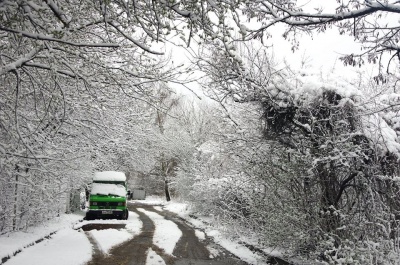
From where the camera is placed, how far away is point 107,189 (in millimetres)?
21156

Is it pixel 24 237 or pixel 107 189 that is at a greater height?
pixel 107 189

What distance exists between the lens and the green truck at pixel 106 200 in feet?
67.2

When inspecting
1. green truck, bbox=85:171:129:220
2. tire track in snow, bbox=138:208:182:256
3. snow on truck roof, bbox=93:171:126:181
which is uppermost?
snow on truck roof, bbox=93:171:126:181

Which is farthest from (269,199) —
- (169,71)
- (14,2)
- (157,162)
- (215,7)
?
(157,162)

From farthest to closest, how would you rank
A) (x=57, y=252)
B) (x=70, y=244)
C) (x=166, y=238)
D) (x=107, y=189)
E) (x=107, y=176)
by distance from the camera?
(x=107, y=176)
(x=107, y=189)
(x=166, y=238)
(x=70, y=244)
(x=57, y=252)

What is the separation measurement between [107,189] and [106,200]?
737 mm

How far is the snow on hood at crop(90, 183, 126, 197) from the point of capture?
20.9 metres

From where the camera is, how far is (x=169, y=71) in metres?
7.41

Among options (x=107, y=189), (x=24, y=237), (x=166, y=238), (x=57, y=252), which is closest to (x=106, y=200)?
(x=107, y=189)

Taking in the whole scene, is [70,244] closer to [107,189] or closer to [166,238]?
[166,238]

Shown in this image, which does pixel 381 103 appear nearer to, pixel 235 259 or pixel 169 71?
pixel 169 71

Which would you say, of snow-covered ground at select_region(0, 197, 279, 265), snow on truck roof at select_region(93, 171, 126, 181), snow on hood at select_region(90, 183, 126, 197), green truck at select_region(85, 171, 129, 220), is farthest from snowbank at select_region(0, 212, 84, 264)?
snow on truck roof at select_region(93, 171, 126, 181)

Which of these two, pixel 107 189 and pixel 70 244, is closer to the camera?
pixel 70 244

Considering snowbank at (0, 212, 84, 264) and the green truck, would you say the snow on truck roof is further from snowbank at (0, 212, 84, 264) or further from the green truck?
snowbank at (0, 212, 84, 264)
